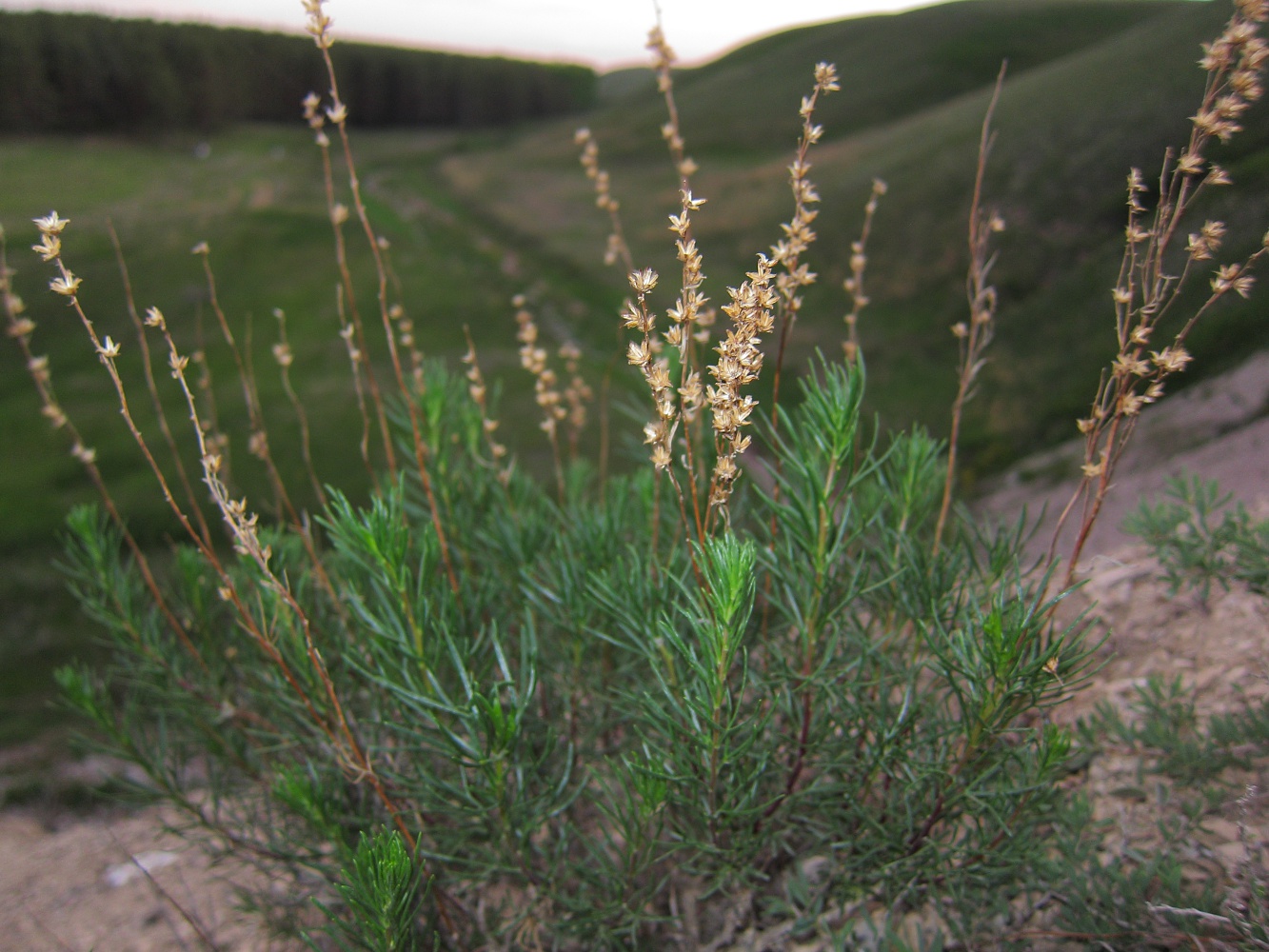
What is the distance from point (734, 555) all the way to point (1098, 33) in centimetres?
3720

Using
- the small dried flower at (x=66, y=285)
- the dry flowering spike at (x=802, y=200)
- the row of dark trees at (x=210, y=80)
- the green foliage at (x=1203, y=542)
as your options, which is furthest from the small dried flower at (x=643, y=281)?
the row of dark trees at (x=210, y=80)

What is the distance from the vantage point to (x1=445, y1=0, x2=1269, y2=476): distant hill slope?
11867 mm

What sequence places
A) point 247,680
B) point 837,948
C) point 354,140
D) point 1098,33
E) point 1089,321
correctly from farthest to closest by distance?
1. point 354,140
2. point 1098,33
3. point 1089,321
4. point 247,680
5. point 837,948

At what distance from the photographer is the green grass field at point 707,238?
470 inches

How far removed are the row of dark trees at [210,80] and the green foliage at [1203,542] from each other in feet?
79.2

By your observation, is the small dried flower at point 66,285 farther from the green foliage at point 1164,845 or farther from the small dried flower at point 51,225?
the green foliage at point 1164,845

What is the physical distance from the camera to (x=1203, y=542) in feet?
11.1

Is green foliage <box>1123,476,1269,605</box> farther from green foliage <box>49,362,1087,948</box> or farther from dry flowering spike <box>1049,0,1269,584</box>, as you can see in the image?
dry flowering spike <box>1049,0,1269,584</box>

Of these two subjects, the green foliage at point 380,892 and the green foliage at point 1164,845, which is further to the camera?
the green foliage at point 1164,845

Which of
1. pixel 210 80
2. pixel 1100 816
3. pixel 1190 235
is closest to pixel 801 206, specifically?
pixel 1190 235

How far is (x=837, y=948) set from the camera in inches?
89.7

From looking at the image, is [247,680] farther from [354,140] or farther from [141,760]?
[354,140]

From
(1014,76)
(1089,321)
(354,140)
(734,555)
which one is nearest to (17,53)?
(354,140)

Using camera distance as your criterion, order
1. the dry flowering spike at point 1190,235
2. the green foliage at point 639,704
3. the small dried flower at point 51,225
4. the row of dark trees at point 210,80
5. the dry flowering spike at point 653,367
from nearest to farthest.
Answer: the dry flowering spike at point 653,367
the dry flowering spike at point 1190,235
the small dried flower at point 51,225
the green foliage at point 639,704
the row of dark trees at point 210,80
